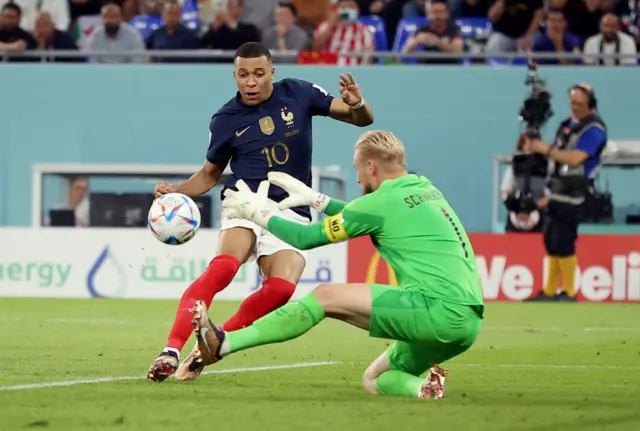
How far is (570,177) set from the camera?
52.7 ft

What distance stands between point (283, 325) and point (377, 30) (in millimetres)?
12919

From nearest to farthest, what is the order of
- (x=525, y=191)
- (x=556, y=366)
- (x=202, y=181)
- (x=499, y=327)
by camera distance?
(x=202, y=181) < (x=556, y=366) < (x=499, y=327) < (x=525, y=191)

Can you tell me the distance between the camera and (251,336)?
677 centimetres

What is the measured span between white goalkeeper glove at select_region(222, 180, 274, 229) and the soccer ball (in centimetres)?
105

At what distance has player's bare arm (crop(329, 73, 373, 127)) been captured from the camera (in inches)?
320

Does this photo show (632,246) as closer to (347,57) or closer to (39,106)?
(347,57)

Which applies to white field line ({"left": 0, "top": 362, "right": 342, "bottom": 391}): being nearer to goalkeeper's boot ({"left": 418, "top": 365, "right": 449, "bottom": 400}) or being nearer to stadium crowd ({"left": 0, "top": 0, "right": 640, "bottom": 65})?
goalkeeper's boot ({"left": 418, "top": 365, "right": 449, "bottom": 400})

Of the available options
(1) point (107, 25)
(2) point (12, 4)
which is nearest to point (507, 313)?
(1) point (107, 25)

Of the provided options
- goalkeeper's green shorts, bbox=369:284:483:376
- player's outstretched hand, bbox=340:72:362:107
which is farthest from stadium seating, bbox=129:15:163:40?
goalkeeper's green shorts, bbox=369:284:483:376

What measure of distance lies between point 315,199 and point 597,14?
12.9 m

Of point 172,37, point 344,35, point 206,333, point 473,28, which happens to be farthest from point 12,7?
point 206,333

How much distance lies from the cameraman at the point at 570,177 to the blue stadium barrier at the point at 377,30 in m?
3.80

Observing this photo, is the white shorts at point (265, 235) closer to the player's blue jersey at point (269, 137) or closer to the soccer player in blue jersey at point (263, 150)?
the soccer player in blue jersey at point (263, 150)

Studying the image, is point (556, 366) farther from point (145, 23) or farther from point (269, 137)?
point (145, 23)
